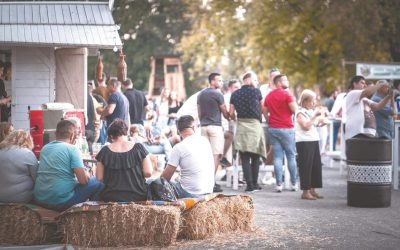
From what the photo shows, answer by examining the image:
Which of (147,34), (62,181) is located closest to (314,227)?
(62,181)

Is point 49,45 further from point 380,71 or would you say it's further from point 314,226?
point 380,71

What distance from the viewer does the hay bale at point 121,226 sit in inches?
368

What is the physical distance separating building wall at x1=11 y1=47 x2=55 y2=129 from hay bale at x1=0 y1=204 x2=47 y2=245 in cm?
537

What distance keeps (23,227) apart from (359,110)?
7022 millimetres

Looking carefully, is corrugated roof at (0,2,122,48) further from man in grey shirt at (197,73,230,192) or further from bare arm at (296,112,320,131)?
bare arm at (296,112,320,131)

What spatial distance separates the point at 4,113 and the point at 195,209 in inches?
239

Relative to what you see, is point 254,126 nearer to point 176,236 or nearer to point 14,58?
point 14,58

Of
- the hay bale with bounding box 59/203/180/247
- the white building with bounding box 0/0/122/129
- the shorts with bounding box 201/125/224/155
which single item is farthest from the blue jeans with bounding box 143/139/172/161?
the hay bale with bounding box 59/203/180/247

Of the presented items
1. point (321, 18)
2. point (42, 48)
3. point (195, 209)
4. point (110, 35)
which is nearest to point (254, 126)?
point (110, 35)

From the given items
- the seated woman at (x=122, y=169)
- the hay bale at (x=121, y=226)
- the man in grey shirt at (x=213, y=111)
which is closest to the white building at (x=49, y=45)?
the man in grey shirt at (x=213, y=111)

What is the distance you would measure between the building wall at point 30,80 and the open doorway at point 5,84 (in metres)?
0.13

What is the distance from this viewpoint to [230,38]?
137ft

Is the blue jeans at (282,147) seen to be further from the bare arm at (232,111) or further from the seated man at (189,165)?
the seated man at (189,165)

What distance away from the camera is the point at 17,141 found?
10.0 metres
